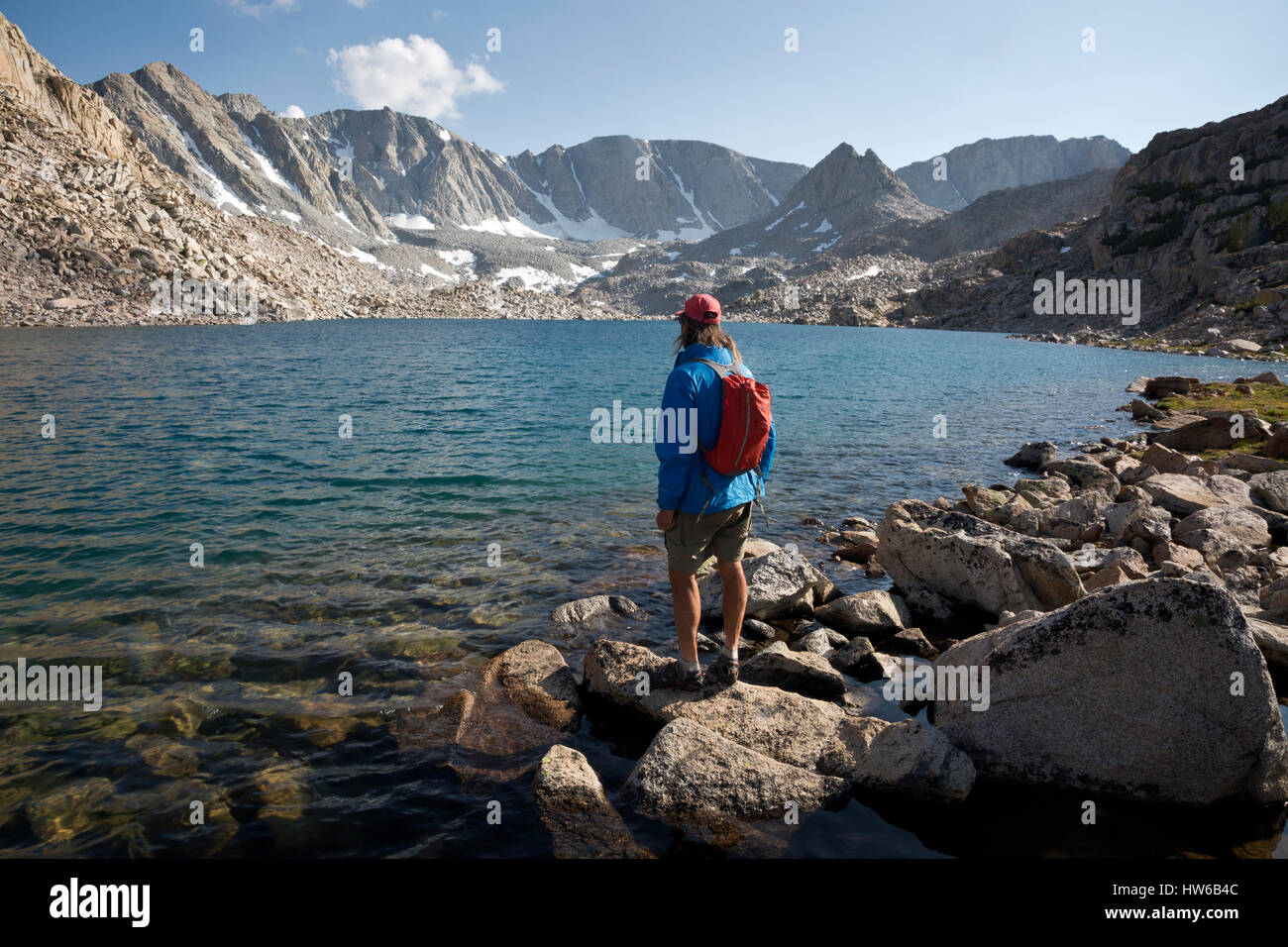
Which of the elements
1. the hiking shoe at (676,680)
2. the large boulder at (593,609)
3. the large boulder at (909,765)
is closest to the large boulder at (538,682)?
the hiking shoe at (676,680)

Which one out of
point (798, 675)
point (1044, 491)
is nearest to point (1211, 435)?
point (1044, 491)

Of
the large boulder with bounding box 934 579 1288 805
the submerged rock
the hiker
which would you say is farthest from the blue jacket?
the submerged rock

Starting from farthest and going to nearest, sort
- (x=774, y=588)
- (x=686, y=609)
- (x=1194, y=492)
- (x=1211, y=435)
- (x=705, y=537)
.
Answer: (x=1211, y=435) → (x=1194, y=492) → (x=774, y=588) → (x=686, y=609) → (x=705, y=537)

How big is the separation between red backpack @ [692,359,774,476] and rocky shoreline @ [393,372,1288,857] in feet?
8.46

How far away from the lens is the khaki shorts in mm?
6543

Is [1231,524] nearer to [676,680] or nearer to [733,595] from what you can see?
[733,595]

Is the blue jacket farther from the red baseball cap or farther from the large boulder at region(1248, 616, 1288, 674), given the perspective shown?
the large boulder at region(1248, 616, 1288, 674)

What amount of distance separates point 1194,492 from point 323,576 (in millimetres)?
18541

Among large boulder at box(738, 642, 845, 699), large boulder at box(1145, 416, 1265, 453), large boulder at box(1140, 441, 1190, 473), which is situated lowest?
large boulder at box(738, 642, 845, 699)

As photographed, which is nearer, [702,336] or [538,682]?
[702,336]

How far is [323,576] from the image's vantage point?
11297mm
